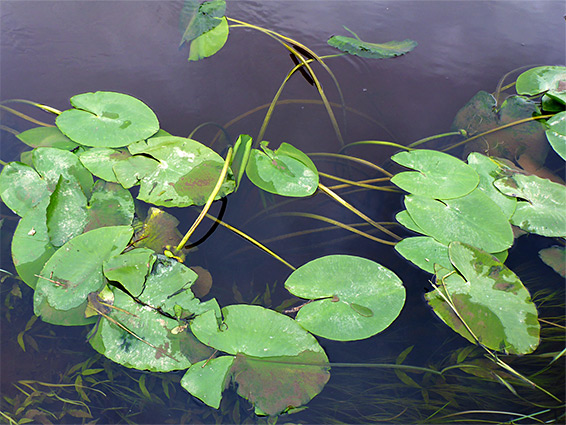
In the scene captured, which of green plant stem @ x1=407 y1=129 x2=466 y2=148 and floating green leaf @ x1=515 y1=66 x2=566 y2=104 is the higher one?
floating green leaf @ x1=515 y1=66 x2=566 y2=104

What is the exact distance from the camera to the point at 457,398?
1178mm

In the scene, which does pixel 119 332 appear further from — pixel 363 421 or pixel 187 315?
pixel 363 421

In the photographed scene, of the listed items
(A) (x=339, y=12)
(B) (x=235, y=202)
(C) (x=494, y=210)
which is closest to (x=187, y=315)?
(B) (x=235, y=202)

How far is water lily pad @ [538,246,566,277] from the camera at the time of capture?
1.30 meters

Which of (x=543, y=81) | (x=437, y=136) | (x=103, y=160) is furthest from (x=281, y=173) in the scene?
(x=543, y=81)

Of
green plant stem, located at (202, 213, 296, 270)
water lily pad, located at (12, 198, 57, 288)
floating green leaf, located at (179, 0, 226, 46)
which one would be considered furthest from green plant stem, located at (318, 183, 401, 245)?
floating green leaf, located at (179, 0, 226, 46)

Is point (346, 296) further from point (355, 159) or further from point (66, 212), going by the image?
point (66, 212)

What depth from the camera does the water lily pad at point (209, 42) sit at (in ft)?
5.93

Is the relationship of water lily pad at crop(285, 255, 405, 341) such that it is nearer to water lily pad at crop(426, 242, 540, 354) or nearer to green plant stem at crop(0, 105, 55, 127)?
water lily pad at crop(426, 242, 540, 354)

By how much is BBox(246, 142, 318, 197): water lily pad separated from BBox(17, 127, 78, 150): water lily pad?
28.6 inches

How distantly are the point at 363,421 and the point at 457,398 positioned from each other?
331 millimetres

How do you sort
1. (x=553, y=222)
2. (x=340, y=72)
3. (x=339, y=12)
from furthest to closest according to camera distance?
(x=339, y=12) → (x=340, y=72) → (x=553, y=222)

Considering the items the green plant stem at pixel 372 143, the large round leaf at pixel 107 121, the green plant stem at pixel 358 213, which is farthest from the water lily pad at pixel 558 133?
the large round leaf at pixel 107 121

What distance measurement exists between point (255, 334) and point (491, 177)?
1091 mm
